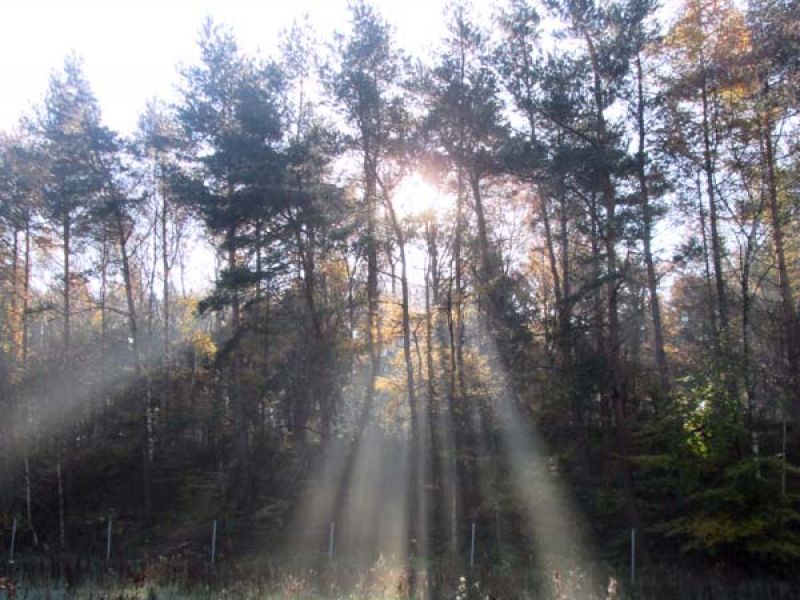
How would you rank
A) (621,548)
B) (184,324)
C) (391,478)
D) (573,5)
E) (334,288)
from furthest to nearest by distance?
(184,324) → (334,288) → (391,478) → (573,5) → (621,548)

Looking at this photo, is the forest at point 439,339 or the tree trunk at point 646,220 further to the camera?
the tree trunk at point 646,220

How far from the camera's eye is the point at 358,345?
20.3 meters

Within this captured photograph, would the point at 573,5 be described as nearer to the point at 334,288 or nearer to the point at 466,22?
the point at 466,22

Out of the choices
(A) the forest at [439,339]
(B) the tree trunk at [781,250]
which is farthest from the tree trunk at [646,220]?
(B) the tree trunk at [781,250]

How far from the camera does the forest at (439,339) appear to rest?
13.5m

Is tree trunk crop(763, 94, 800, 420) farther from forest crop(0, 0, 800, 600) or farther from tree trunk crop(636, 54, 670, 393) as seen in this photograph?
tree trunk crop(636, 54, 670, 393)

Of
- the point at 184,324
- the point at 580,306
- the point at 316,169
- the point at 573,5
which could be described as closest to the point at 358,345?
the point at 316,169

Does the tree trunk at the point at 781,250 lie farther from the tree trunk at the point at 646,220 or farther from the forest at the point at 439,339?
the tree trunk at the point at 646,220

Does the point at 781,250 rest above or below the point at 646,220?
below

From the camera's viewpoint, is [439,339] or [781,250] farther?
[439,339]

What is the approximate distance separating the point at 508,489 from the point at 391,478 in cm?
378

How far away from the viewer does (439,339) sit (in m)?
21.2

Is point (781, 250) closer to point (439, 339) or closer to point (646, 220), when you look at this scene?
point (646, 220)

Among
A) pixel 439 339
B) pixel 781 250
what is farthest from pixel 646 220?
pixel 439 339
